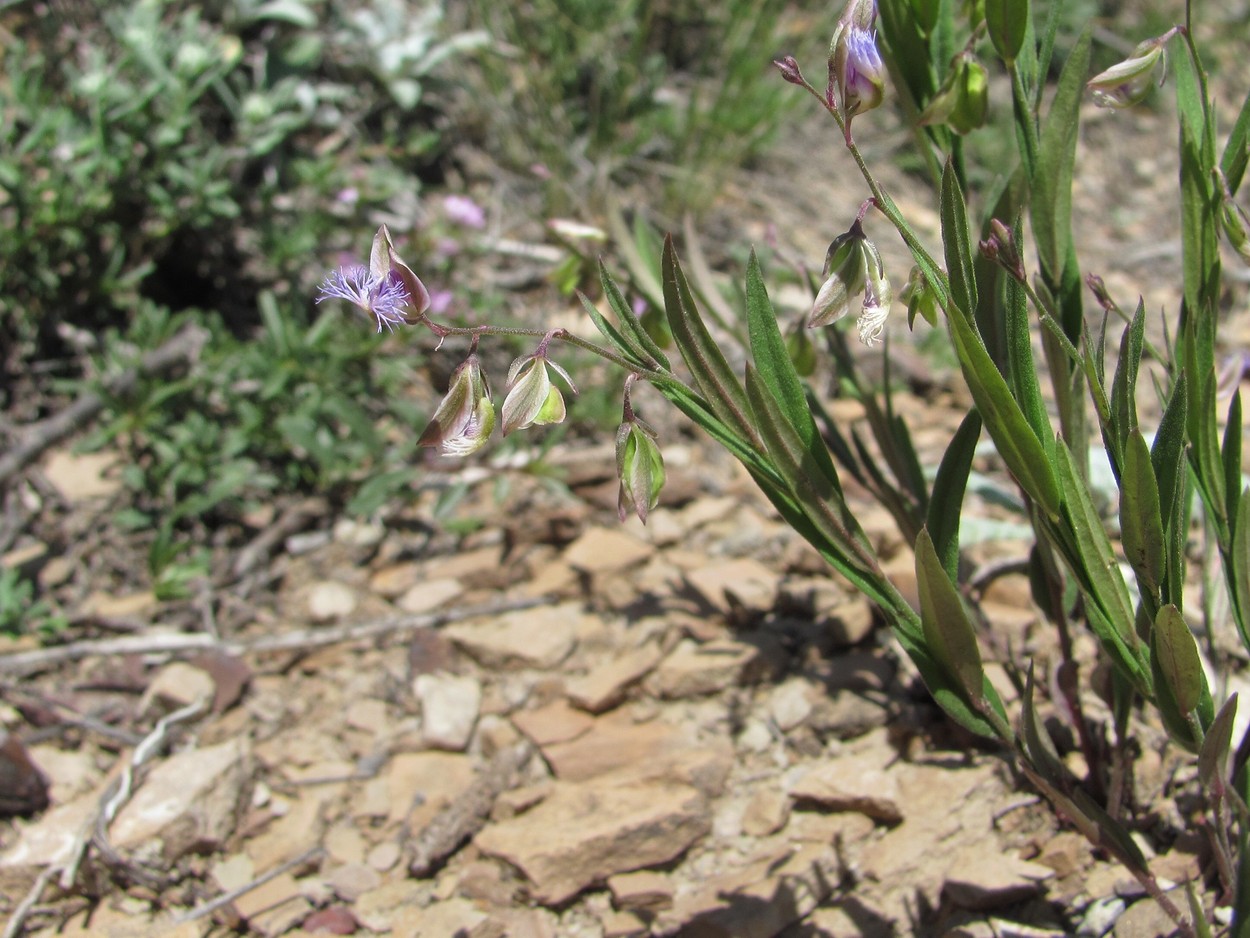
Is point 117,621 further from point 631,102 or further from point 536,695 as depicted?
point 631,102

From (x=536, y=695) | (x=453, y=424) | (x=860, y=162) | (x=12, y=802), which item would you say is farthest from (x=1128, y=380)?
(x=12, y=802)

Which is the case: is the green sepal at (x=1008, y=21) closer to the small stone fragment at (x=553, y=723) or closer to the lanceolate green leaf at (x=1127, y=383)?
the lanceolate green leaf at (x=1127, y=383)

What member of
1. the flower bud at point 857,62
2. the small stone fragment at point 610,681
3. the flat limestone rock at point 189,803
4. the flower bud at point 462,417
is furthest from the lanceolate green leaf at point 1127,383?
the flat limestone rock at point 189,803

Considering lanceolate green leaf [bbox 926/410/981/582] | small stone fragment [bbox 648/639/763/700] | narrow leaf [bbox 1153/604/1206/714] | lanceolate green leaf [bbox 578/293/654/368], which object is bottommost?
small stone fragment [bbox 648/639/763/700]

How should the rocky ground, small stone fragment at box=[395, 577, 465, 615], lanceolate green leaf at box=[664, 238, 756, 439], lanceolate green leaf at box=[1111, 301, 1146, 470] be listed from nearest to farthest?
lanceolate green leaf at box=[1111, 301, 1146, 470] < lanceolate green leaf at box=[664, 238, 756, 439] < the rocky ground < small stone fragment at box=[395, 577, 465, 615]

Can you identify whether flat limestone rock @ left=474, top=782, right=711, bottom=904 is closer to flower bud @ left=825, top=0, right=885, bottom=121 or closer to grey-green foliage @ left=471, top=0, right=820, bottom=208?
flower bud @ left=825, top=0, right=885, bottom=121

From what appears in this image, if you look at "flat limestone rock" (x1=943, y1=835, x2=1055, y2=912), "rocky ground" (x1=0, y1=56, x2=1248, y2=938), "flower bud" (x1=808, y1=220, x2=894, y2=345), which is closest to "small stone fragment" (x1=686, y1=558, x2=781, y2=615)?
"rocky ground" (x1=0, y1=56, x2=1248, y2=938)
